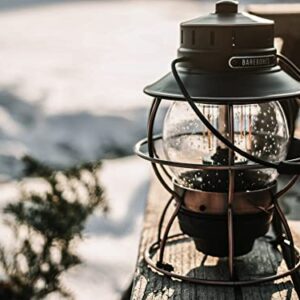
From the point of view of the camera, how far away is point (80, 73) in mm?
3885

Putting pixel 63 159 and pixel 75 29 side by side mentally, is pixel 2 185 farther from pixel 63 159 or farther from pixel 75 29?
pixel 75 29

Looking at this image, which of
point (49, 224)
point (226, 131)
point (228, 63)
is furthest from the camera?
point (49, 224)

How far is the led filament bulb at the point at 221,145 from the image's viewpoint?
125cm

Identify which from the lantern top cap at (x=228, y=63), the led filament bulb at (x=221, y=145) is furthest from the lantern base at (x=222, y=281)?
the lantern top cap at (x=228, y=63)

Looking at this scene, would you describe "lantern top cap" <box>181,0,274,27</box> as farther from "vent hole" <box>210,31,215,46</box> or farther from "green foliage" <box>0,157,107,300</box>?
"green foliage" <box>0,157,107,300</box>

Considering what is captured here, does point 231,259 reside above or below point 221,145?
below

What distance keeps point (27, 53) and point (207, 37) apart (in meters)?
2.98

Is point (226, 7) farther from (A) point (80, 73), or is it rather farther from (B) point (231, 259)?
(A) point (80, 73)

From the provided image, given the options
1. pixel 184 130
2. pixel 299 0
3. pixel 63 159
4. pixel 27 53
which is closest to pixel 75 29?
pixel 27 53

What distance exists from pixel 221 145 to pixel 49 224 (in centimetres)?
63

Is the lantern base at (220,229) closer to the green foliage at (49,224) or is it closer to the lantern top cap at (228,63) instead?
the lantern top cap at (228,63)

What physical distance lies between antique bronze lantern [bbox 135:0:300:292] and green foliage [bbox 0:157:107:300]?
0.48 m

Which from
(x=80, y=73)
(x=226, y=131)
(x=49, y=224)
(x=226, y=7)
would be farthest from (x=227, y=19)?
(x=80, y=73)

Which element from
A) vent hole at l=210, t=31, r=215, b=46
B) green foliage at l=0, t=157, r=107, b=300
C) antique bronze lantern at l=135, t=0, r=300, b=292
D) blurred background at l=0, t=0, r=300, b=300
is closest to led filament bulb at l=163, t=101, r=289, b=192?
antique bronze lantern at l=135, t=0, r=300, b=292
